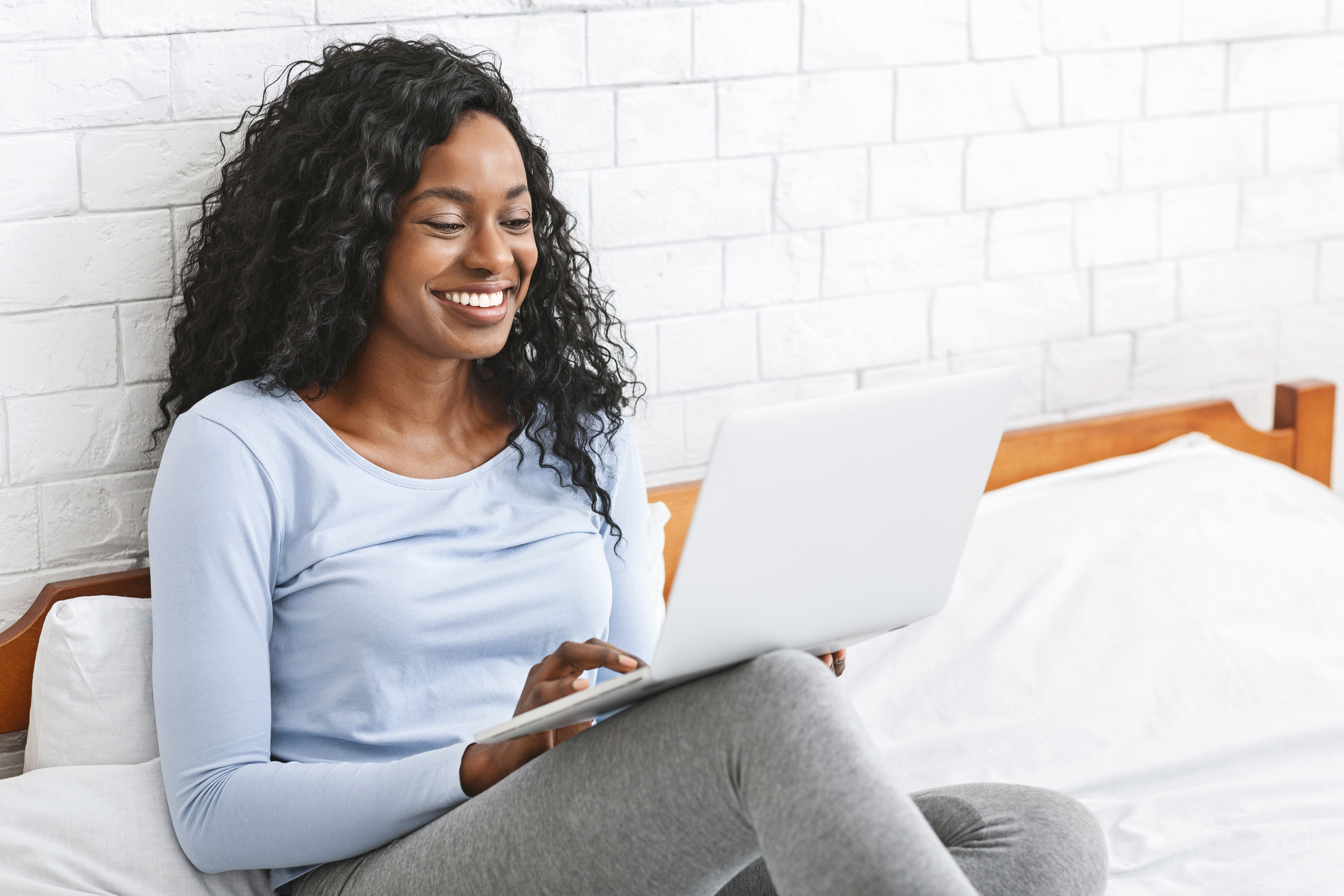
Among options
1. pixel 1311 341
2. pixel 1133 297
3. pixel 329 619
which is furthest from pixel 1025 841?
pixel 1311 341

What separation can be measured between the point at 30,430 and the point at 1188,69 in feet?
4.75

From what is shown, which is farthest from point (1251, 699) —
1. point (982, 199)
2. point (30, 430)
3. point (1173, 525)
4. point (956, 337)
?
point (30, 430)

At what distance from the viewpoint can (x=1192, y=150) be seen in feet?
5.78

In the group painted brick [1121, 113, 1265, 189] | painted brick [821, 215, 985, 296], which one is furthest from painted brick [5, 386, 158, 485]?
painted brick [1121, 113, 1265, 189]

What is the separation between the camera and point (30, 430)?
1.24 m

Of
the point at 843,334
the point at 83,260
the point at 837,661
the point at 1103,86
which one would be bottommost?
the point at 837,661

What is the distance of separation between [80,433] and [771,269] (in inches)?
30.4

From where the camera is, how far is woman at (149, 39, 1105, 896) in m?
0.88

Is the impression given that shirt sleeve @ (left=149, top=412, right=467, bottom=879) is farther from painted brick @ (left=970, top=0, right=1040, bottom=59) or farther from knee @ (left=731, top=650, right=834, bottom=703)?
painted brick @ (left=970, top=0, right=1040, bottom=59)

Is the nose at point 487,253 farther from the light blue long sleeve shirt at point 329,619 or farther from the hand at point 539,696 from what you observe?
the hand at point 539,696

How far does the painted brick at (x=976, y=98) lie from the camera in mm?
1593

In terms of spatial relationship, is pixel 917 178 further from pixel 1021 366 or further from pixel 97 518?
pixel 97 518

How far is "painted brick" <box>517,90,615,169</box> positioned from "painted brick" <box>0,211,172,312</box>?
1.28ft

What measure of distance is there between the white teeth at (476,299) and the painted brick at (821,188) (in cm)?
49
